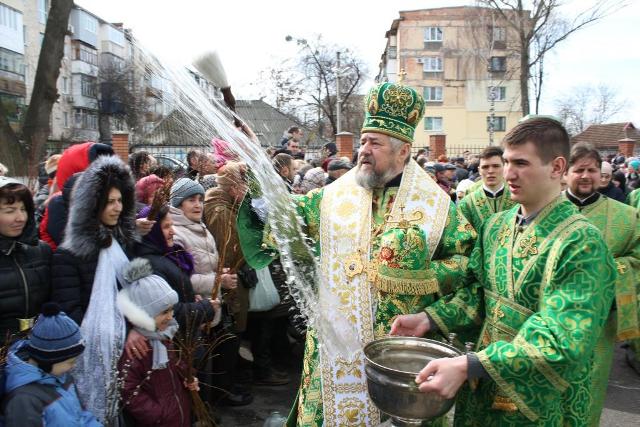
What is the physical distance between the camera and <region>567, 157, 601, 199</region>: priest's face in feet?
13.1

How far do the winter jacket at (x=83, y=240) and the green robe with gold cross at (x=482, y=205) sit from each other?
282cm

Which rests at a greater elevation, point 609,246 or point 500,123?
point 500,123

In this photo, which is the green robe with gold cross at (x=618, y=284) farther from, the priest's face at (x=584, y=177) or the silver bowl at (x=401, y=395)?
the silver bowl at (x=401, y=395)

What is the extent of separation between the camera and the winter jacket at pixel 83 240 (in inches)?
120

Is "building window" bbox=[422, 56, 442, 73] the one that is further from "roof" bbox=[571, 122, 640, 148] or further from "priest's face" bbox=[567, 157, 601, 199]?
"priest's face" bbox=[567, 157, 601, 199]

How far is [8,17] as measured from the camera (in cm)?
3631

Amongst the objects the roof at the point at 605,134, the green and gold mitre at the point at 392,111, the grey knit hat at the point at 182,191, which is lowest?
the grey knit hat at the point at 182,191

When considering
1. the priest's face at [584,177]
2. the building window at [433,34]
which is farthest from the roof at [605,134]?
the priest's face at [584,177]

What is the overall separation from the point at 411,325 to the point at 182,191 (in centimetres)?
230

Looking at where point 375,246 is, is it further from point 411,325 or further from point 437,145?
point 437,145

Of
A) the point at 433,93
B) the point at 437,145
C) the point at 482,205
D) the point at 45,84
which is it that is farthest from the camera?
the point at 433,93

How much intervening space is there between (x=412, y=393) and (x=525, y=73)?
1120 inches

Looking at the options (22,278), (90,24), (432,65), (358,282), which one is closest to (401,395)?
(358,282)

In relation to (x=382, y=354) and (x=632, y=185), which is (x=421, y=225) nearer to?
(x=382, y=354)
